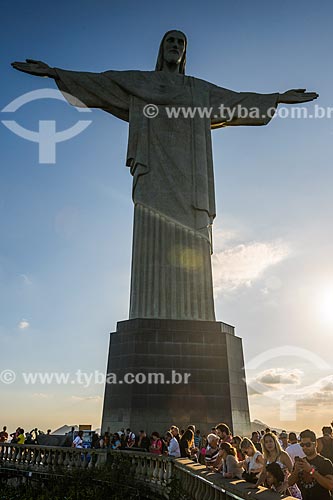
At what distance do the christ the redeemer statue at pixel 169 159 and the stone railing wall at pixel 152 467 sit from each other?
4.66 metres

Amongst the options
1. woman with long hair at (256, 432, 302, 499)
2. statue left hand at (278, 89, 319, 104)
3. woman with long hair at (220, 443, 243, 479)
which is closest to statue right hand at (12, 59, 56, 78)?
statue left hand at (278, 89, 319, 104)

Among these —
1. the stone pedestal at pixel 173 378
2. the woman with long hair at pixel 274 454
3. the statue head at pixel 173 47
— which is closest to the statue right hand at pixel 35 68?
the statue head at pixel 173 47

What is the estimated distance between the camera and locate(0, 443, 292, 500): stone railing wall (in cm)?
523

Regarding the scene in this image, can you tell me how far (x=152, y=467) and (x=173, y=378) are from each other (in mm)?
3705

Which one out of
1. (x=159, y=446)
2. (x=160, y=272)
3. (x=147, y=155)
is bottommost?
(x=159, y=446)

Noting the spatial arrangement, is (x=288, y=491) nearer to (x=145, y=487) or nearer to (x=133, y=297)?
(x=145, y=487)

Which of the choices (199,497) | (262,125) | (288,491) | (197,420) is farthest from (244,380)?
(262,125)

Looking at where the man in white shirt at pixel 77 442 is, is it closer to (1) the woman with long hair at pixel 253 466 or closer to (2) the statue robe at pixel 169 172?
(2) the statue robe at pixel 169 172

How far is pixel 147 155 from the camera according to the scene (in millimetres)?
16359

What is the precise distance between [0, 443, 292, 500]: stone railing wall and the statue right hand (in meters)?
13.0

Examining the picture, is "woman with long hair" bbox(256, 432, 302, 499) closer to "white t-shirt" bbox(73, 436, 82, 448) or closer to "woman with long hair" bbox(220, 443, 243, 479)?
"woman with long hair" bbox(220, 443, 243, 479)

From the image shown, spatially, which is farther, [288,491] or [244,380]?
[244,380]

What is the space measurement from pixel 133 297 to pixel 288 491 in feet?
32.8

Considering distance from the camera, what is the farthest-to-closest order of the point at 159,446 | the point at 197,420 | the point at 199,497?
the point at 197,420 → the point at 159,446 → the point at 199,497
